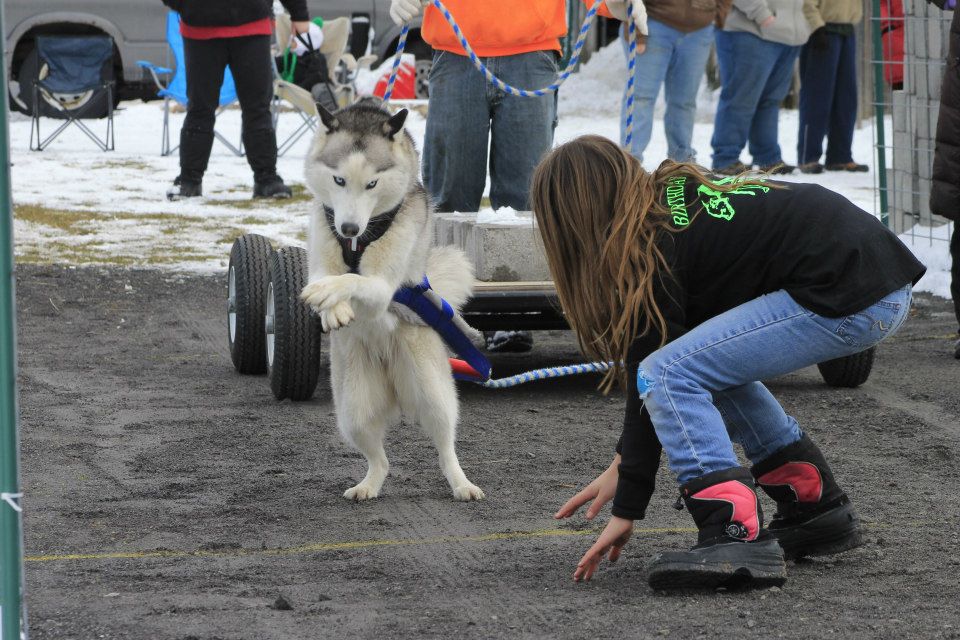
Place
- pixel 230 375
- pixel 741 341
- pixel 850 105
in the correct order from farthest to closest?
pixel 850 105
pixel 230 375
pixel 741 341

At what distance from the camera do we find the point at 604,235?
129 inches

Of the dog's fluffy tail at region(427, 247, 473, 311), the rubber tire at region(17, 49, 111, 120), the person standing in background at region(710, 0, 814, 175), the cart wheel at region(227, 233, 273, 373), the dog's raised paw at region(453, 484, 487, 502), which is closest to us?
the dog's raised paw at region(453, 484, 487, 502)

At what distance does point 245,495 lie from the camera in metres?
4.31

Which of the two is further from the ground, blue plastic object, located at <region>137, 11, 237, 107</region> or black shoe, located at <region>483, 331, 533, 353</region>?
blue plastic object, located at <region>137, 11, 237, 107</region>

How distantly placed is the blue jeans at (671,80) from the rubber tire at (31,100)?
270 inches

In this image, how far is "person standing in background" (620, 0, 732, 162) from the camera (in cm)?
959

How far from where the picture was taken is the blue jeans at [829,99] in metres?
11.6

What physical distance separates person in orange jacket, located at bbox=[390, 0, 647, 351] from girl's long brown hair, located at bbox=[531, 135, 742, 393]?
102 inches

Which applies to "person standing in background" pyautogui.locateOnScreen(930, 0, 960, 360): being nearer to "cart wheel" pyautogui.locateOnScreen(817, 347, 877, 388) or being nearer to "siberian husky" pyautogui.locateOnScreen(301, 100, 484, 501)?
"cart wheel" pyautogui.locateOnScreen(817, 347, 877, 388)

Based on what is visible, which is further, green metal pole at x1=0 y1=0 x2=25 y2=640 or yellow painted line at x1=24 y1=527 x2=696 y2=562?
yellow painted line at x1=24 y1=527 x2=696 y2=562

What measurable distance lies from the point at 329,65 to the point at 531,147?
782 cm

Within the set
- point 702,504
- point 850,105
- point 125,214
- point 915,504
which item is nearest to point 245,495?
point 702,504

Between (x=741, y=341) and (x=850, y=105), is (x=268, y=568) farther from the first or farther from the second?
(x=850, y=105)

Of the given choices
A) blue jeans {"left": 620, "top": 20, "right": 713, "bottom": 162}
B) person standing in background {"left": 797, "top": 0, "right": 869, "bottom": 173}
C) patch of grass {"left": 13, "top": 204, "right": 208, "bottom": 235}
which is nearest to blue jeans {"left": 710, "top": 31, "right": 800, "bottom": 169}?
person standing in background {"left": 797, "top": 0, "right": 869, "bottom": 173}
